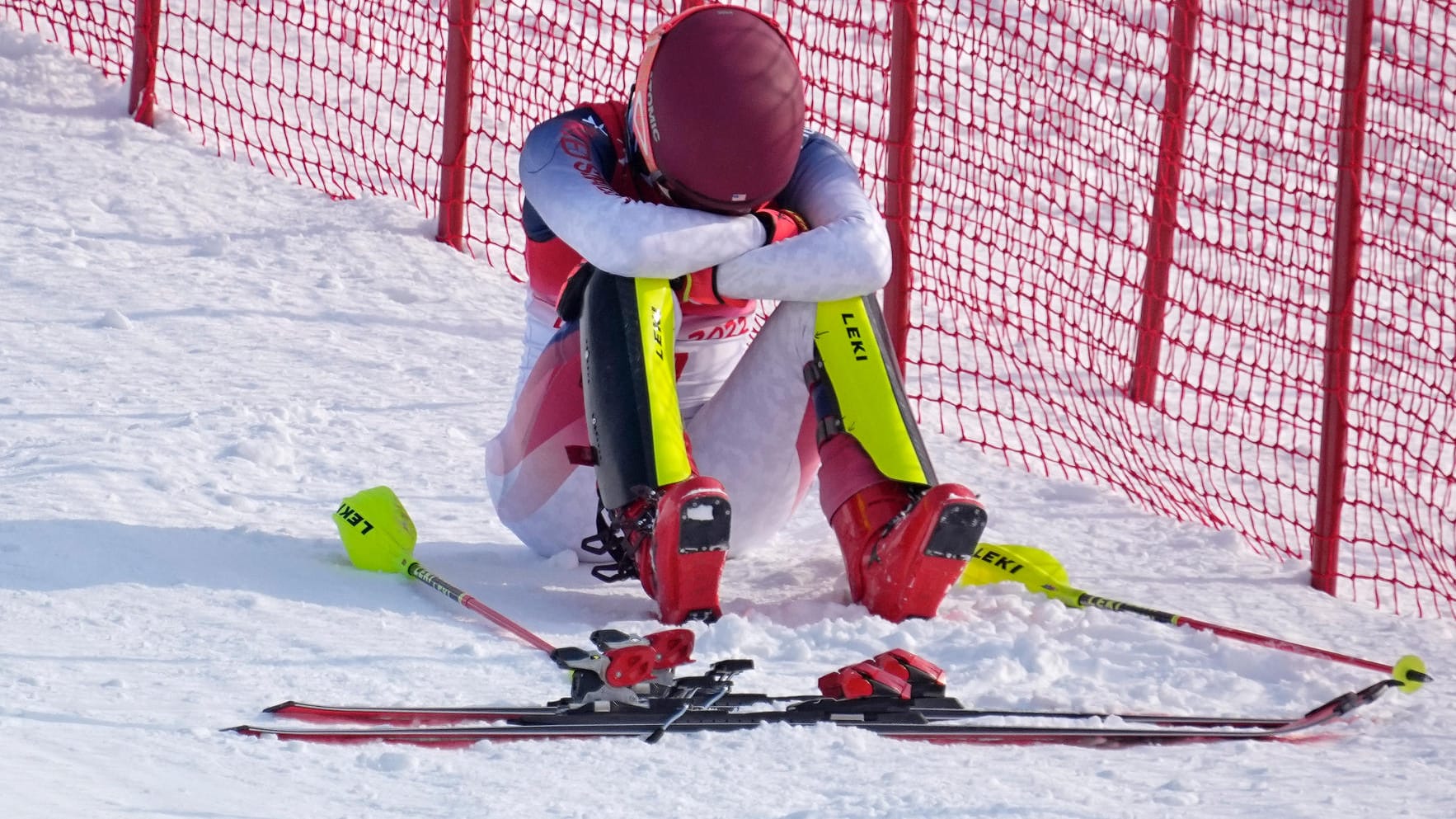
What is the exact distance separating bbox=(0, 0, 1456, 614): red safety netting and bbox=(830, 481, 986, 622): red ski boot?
1261mm

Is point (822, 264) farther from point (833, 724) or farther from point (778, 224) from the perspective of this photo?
point (833, 724)

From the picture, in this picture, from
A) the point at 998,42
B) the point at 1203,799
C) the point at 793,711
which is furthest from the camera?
the point at 998,42

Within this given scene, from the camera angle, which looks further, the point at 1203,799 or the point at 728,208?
the point at 728,208

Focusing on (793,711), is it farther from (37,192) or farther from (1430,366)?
(1430,366)

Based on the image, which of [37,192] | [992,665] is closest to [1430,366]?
[992,665]

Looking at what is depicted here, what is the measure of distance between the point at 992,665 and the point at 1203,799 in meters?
0.63

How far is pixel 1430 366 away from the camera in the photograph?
6582mm

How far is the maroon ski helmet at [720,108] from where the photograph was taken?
350 centimetres

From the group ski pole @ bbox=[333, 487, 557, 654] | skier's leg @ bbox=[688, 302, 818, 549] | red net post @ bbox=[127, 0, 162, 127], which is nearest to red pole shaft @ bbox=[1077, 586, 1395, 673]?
skier's leg @ bbox=[688, 302, 818, 549]

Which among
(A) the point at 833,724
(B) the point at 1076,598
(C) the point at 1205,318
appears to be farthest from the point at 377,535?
(C) the point at 1205,318

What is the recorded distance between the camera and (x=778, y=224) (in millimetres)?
3602

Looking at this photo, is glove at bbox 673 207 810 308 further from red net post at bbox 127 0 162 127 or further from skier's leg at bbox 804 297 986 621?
red net post at bbox 127 0 162 127

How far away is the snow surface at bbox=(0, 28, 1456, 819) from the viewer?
266 centimetres

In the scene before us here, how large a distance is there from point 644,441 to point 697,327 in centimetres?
47
